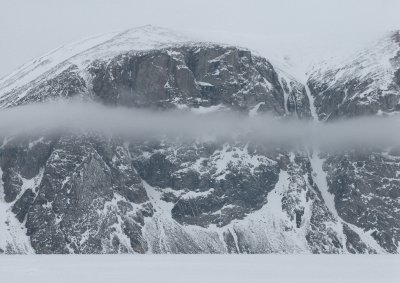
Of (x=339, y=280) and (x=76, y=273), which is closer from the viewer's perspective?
(x=339, y=280)

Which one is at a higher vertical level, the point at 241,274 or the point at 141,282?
the point at 141,282

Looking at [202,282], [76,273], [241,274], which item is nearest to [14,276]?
[76,273]

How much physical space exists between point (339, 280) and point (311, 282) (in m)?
9.64

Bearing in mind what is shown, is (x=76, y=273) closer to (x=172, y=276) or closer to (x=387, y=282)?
(x=172, y=276)

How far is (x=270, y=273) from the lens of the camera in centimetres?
15200

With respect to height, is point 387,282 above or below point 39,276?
below

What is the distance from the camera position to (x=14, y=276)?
132m

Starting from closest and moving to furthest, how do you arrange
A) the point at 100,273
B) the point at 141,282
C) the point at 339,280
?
1. the point at 141,282
2. the point at 339,280
3. the point at 100,273

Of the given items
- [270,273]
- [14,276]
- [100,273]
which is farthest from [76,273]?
[270,273]

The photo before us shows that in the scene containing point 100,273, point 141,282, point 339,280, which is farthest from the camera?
point 100,273

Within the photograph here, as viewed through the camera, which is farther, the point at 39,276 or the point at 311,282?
the point at 39,276

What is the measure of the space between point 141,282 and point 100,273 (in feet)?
84.1

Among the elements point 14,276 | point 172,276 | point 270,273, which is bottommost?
point 270,273

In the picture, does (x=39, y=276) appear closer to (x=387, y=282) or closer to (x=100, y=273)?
(x=100, y=273)
